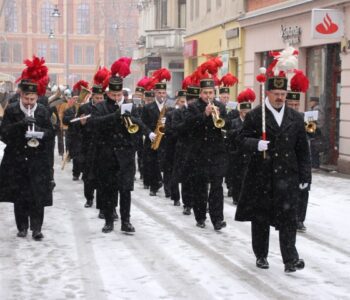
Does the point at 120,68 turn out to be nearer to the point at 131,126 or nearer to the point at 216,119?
the point at 131,126

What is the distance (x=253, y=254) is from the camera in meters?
8.79

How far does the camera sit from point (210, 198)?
1027 cm

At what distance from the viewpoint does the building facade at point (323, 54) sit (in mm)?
18641

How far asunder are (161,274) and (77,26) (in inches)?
3517

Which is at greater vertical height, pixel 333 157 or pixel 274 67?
pixel 274 67

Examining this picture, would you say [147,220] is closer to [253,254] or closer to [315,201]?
[253,254]

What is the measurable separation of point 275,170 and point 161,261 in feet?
5.20

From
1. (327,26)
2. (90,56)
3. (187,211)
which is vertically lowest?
(187,211)

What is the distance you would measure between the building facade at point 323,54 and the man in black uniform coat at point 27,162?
10280 millimetres

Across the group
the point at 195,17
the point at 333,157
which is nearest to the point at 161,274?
the point at 333,157

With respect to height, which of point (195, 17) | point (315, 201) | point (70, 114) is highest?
point (195, 17)

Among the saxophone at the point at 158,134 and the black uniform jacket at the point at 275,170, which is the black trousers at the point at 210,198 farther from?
the saxophone at the point at 158,134

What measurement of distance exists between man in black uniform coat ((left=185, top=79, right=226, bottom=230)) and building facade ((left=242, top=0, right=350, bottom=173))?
27.5 feet

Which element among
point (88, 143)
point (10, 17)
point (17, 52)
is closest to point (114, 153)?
point (88, 143)
